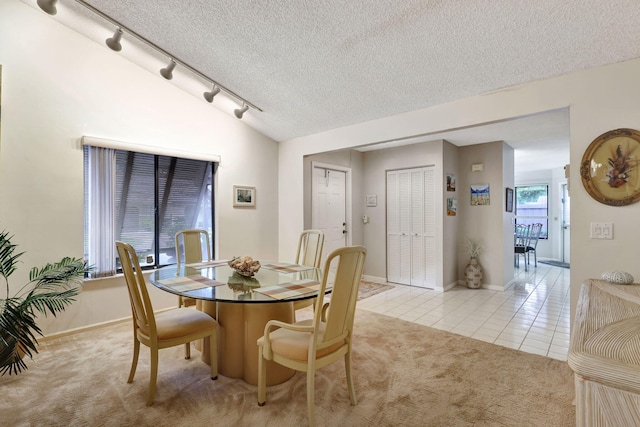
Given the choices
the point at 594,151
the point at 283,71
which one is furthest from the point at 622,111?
the point at 283,71

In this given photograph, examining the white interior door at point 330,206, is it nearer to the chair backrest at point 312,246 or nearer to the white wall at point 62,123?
the chair backrest at point 312,246

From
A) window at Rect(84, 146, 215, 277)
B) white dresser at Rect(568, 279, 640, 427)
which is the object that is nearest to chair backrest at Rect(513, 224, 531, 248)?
window at Rect(84, 146, 215, 277)

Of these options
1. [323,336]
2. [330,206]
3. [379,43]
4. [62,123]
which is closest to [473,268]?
[330,206]

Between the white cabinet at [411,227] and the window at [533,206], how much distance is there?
5.00 m

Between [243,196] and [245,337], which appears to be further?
[243,196]

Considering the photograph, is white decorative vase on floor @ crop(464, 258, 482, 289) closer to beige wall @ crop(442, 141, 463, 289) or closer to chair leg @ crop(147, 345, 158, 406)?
beige wall @ crop(442, 141, 463, 289)

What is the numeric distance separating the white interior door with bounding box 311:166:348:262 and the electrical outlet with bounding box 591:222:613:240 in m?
3.24

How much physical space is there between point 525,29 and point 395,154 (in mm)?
3208

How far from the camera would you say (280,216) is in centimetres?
475

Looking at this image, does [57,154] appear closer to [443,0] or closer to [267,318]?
[267,318]

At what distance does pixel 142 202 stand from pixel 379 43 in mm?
3061

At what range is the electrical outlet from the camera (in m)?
2.19

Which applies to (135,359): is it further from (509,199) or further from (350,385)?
(509,199)

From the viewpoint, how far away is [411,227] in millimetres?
5051
